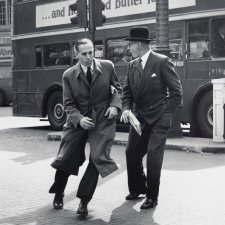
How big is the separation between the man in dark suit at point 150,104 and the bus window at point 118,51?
744 cm

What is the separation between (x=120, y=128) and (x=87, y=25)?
12.0 ft

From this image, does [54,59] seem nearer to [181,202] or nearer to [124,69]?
[124,69]

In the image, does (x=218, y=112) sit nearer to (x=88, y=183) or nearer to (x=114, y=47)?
(x=114, y=47)

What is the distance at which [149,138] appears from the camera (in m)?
6.86

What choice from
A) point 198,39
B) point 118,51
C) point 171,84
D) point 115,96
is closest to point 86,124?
point 115,96

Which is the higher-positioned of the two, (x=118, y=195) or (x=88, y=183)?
(x=88, y=183)

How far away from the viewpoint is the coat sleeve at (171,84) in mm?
6727

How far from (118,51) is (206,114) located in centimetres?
281

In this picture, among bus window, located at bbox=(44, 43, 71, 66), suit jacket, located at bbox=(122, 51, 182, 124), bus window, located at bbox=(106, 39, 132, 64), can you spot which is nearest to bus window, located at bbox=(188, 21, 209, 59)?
bus window, located at bbox=(106, 39, 132, 64)

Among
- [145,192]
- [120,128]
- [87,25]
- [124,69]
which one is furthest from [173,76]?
[120,128]

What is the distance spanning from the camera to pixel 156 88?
6805 mm

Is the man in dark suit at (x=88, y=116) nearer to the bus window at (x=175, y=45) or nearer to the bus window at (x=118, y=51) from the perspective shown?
the bus window at (x=175, y=45)

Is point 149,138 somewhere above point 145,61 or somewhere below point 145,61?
below

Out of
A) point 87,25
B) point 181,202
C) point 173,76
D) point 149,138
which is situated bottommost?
point 181,202
